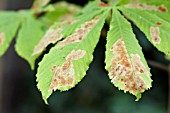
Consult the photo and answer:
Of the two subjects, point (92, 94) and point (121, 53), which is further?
point (92, 94)

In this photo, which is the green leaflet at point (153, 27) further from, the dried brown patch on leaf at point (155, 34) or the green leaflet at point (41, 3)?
the green leaflet at point (41, 3)

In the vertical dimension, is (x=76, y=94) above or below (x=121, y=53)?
below

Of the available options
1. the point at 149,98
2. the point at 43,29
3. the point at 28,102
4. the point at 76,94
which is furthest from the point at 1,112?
the point at 43,29

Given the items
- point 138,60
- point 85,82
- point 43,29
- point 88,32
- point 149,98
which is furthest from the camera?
point 85,82

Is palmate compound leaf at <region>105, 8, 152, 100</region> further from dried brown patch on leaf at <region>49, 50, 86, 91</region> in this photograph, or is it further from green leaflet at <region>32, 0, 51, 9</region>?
green leaflet at <region>32, 0, 51, 9</region>

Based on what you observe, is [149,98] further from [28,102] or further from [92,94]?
[28,102]

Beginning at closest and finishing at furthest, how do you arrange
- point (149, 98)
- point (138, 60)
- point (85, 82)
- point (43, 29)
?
1. point (138, 60)
2. point (43, 29)
3. point (149, 98)
4. point (85, 82)

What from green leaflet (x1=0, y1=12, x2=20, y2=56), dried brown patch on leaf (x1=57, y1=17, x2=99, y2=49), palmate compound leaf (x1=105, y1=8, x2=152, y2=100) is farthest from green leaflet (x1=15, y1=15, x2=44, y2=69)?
palmate compound leaf (x1=105, y1=8, x2=152, y2=100)
